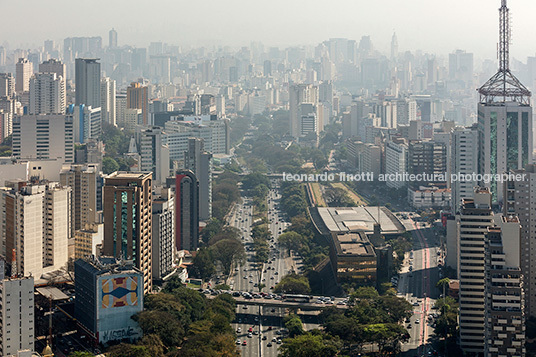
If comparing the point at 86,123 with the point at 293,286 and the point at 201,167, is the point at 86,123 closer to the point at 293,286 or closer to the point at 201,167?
the point at 201,167

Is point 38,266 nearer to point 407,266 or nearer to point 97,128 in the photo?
point 407,266

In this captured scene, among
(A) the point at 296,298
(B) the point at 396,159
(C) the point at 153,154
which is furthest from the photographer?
(B) the point at 396,159

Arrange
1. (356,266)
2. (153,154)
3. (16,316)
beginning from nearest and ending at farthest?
(16,316), (356,266), (153,154)

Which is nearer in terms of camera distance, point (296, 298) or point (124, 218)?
point (124, 218)

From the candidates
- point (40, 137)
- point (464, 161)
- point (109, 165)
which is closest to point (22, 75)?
point (109, 165)

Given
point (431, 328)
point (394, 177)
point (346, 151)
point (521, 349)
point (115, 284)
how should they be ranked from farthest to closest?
point (346, 151) → point (394, 177) → point (431, 328) → point (115, 284) → point (521, 349)

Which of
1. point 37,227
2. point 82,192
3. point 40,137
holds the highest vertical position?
point 40,137

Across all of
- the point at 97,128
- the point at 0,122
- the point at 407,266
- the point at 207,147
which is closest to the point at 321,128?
the point at 207,147

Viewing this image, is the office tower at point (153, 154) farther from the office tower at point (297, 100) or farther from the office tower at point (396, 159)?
the office tower at point (297, 100)
